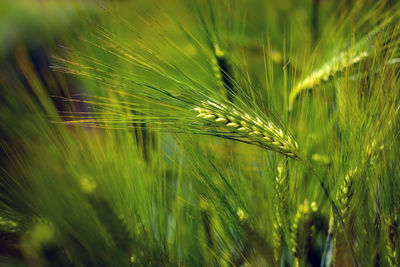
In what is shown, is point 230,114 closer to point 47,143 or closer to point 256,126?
point 256,126

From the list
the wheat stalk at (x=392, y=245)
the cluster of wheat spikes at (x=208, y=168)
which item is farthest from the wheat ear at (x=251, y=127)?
the wheat stalk at (x=392, y=245)

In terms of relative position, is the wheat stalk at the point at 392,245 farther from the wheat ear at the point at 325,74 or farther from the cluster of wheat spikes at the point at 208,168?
the wheat ear at the point at 325,74

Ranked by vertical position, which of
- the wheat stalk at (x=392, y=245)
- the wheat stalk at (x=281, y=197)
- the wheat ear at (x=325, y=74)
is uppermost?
the wheat ear at (x=325, y=74)

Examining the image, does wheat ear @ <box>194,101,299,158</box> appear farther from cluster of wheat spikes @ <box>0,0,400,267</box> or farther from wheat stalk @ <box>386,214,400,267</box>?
wheat stalk @ <box>386,214,400,267</box>

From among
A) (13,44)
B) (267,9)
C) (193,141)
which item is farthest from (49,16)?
(13,44)

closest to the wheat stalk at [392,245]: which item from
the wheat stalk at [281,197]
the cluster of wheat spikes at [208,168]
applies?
the cluster of wheat spikes at [208,168]

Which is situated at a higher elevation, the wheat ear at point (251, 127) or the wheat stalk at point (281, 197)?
the wheat ear at point (251, 127)

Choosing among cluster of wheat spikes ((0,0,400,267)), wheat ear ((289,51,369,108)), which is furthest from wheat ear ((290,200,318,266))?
wheat ear ((289,51,369,108))

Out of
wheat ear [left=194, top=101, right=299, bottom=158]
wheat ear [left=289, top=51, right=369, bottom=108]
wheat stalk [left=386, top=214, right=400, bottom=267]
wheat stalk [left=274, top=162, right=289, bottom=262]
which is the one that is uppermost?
wheat ear [left=289, top=51, right=369, bottom=108]
